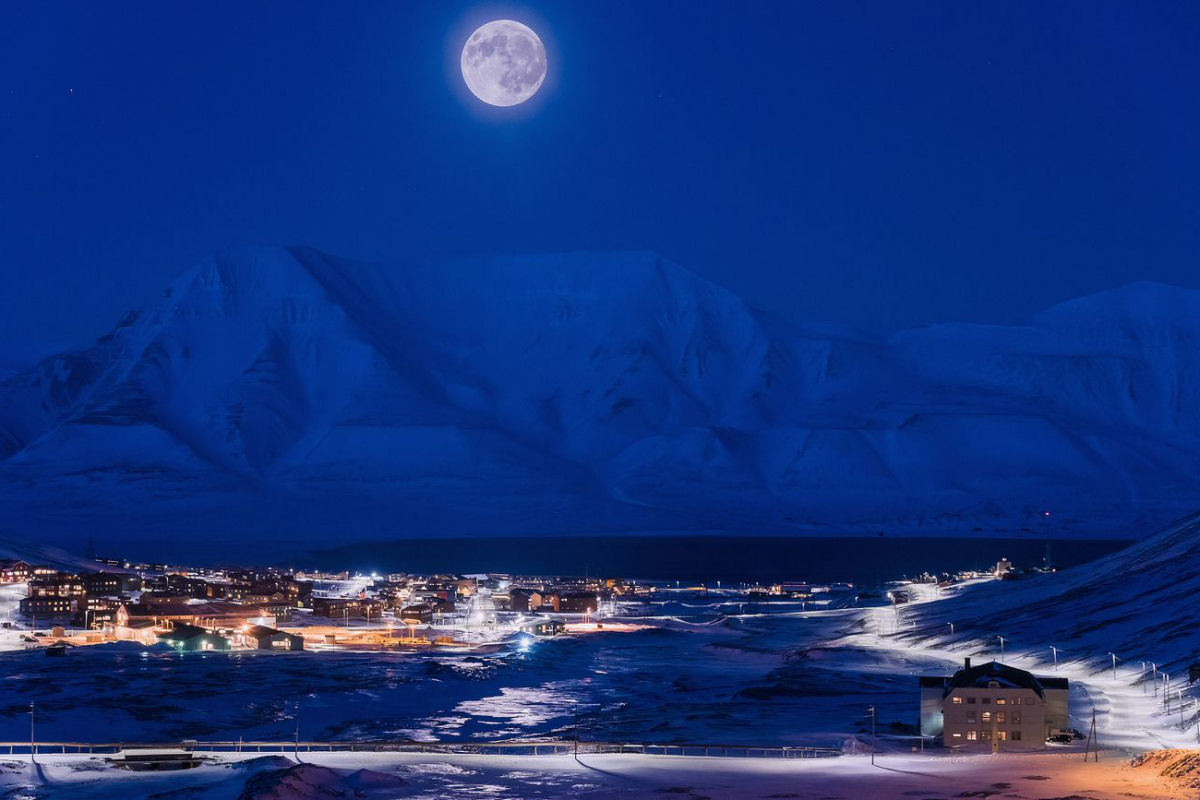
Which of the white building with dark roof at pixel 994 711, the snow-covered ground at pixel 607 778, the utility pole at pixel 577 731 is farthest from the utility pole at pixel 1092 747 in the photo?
the utility pole at pixel 577 731

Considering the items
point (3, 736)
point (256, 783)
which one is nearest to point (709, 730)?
point (256, 783)

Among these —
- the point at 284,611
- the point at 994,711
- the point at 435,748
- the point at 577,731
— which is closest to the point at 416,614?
the point at 284,611

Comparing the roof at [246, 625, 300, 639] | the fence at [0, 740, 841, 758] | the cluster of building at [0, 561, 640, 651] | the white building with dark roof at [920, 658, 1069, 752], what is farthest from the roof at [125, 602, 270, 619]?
the white building with dark roof at [920, 658, 1069, 752]

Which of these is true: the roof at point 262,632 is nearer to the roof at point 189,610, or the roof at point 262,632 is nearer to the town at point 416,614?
the town at point 416,614

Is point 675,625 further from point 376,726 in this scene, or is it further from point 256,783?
point 256,783

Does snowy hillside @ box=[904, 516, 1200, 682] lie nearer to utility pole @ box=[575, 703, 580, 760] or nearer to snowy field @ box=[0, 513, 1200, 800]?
snowy field @ box=[0, 513, 1200, 800]
